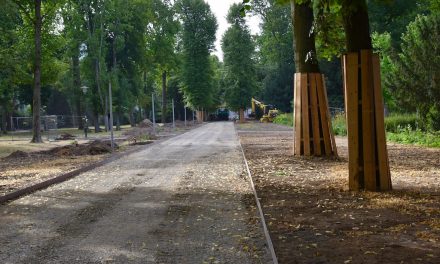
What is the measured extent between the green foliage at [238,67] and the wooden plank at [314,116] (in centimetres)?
5256

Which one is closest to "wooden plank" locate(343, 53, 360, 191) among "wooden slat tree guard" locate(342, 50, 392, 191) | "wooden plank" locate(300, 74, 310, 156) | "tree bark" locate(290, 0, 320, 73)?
"wooden slat tree guard" locate(342, 50, 392, 191)

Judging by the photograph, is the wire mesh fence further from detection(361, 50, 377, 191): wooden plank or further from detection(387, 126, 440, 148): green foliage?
detection(361, 50, 377, 191): wooden plank

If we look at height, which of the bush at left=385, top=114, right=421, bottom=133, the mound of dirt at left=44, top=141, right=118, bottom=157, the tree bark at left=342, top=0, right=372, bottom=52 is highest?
the tree bark at left=342, top=0, right=372, bottom=52

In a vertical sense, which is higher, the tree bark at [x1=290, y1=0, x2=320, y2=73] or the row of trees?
the row of trees

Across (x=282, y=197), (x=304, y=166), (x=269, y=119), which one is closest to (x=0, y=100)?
(x=269, y=119)

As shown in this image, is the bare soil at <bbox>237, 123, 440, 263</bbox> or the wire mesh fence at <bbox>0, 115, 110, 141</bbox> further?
the wire mesh fence at <bbox>0, 115, 110, 141</bbox>

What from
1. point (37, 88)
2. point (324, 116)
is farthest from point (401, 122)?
point (37, 88)

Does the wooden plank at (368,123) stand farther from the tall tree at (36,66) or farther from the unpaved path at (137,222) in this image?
the tall tree at (36,66)

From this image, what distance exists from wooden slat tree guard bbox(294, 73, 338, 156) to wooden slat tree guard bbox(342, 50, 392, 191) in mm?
6398

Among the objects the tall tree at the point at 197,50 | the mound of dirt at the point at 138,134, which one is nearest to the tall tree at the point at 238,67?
the tall tree at the point at 197,50

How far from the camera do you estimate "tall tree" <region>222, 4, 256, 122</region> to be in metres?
67.9

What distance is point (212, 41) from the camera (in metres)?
74.9

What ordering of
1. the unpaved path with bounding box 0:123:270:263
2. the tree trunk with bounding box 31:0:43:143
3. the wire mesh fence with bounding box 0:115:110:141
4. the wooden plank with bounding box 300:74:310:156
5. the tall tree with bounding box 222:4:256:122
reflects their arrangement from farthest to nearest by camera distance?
the tall tree with bounding box 222:4:256:122 < the wire mesh fence with bounding box 0:115:110:141 < the tree trunk with bounding box 31:0:43:143 < the wooden plank with bounding box 300:74:310:156 < the unpaved path with bounding box 0:123:270:263

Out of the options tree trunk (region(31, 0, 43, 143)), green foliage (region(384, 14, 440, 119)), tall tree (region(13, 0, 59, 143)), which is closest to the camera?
green foliage (region(384, 14, 440, 119))
